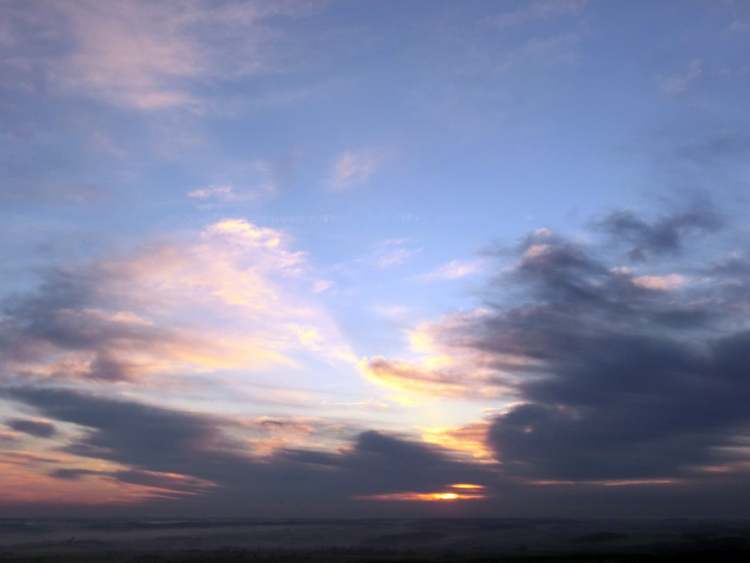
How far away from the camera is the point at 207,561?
6166 cm

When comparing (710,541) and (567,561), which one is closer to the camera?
(567,561)

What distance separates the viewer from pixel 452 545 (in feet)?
283

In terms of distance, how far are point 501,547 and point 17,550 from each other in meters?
56.1

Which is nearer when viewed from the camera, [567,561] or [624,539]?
[567,561]

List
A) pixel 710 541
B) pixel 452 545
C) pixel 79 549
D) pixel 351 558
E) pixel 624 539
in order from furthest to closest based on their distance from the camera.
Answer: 1. pixel 624 539
2. pixel 710 541
3. pixel 452 545
4. pixel 79 549
5. pixel 351 558

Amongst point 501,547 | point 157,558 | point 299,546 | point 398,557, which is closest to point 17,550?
point 157,558

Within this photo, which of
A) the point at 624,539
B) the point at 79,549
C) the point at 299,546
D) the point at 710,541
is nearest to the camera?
the point at 79,549

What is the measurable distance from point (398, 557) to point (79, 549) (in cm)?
3413

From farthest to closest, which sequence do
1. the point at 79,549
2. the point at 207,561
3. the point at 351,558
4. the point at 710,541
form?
the point at 710,541 → the point at 79,549 → the point at 351,558 → the point at 207,561

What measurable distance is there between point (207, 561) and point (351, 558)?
14268 millimetres

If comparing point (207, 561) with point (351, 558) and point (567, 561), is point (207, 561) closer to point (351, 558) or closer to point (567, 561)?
point (351, 558)

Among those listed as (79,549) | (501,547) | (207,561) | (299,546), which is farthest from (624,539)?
(79,549)

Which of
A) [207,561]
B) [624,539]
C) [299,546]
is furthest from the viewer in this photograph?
[624,539]

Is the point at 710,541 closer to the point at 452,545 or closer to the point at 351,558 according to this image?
the point at 452,545
